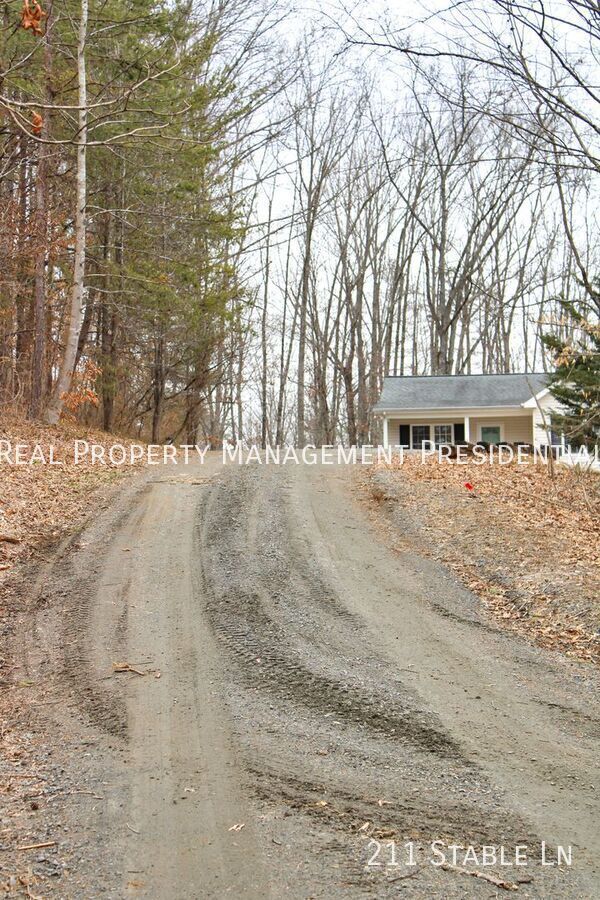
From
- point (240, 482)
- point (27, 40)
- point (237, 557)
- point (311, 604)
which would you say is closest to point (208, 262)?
point (27, 40)

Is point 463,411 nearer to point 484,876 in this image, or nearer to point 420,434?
point 420,434

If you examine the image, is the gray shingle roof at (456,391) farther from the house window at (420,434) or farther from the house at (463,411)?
the house window at (420,434)

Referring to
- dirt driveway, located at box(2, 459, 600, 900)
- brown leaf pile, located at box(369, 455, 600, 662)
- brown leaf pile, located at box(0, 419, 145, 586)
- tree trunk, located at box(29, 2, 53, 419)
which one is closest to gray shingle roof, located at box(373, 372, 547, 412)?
brown leaf pile, located at box(369, 455, 600, 662)

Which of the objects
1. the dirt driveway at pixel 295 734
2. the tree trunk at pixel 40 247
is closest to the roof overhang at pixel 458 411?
the tree trunk at pixel 40 247

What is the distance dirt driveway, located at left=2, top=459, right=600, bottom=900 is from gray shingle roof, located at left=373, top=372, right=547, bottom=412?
1823cm

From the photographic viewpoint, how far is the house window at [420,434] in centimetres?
2679

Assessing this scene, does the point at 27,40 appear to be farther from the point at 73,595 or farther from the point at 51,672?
the point at 51,672

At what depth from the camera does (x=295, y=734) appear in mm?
4574

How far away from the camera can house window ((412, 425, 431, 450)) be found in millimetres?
26788

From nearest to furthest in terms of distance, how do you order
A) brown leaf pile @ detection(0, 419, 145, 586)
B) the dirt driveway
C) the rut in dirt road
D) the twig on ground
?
the twig on ground → the dirt driveway → the rut in dirt road → brown leaf pile @ detection(0, 419, 145, 586)

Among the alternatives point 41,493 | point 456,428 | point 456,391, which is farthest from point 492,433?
point 41,493

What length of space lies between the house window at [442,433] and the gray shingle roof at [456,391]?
1.02 m

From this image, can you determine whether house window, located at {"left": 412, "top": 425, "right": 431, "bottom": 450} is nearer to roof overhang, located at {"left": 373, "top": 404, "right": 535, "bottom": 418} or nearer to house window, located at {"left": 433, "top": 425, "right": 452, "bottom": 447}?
house window, located at {"left": 433, "top": 425, "right": 452, "bottom": 447}

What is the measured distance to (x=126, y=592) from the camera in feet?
23.6
